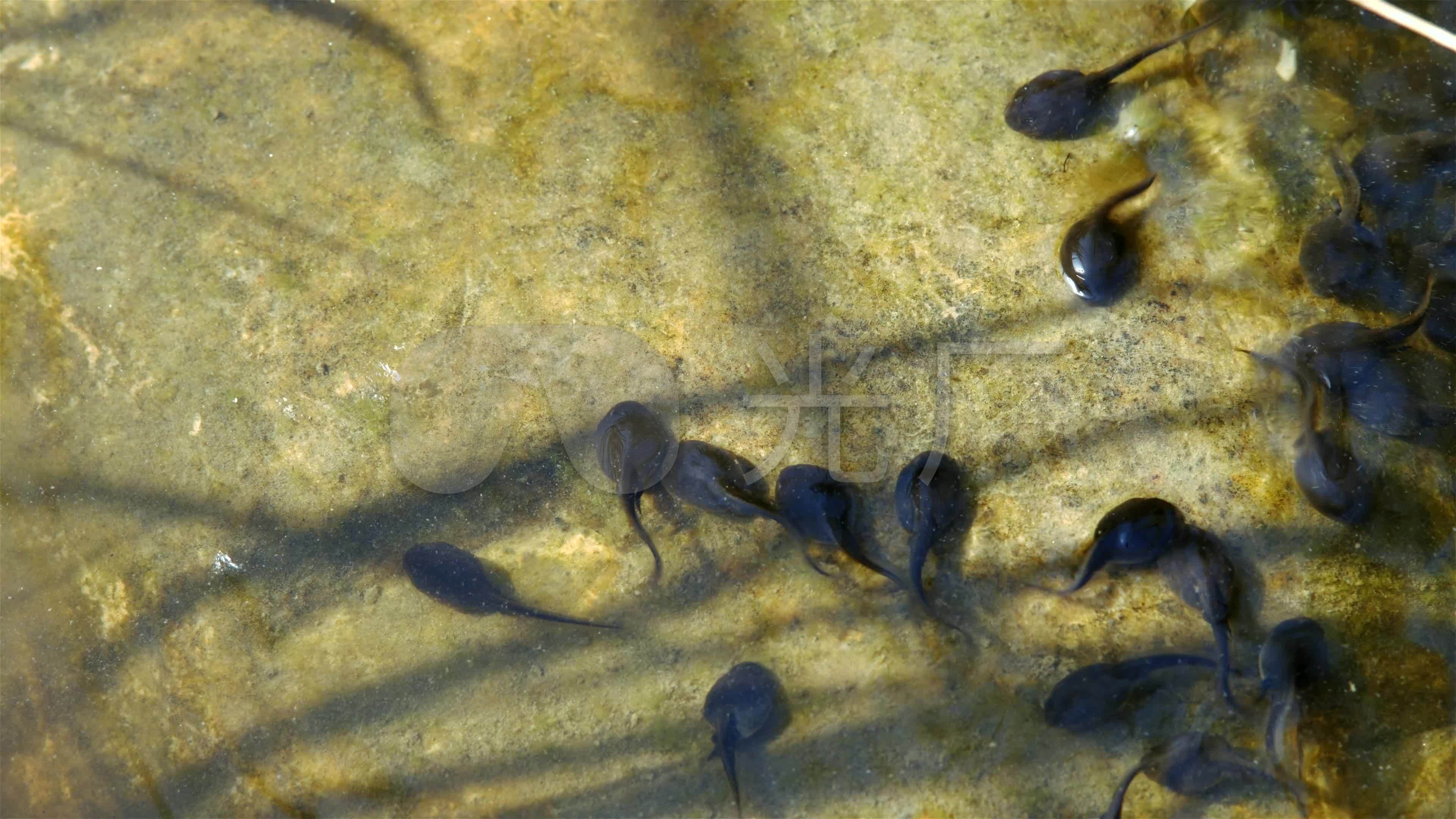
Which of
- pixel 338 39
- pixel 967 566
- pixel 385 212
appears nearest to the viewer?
pixel 967 566

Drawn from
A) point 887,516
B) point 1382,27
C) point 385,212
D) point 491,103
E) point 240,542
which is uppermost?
point 1382,27

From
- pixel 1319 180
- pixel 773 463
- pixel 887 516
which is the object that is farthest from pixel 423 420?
pixel 1319 180

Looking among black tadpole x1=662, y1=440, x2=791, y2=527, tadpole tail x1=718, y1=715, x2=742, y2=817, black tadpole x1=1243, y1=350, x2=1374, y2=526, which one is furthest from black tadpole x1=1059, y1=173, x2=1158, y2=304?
tadpole tail x1=718, y1=715, x2=742, y2=817

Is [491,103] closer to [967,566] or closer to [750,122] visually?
[750,122]

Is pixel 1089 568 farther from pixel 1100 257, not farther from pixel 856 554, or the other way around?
pixel 1100 257

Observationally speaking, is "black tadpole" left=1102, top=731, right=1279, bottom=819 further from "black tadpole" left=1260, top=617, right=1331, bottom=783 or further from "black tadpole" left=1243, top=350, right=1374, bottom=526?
"black tadpole" left=1243, top=350, right=1374, bottom=526

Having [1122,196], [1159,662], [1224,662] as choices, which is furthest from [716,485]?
[1122,196]
